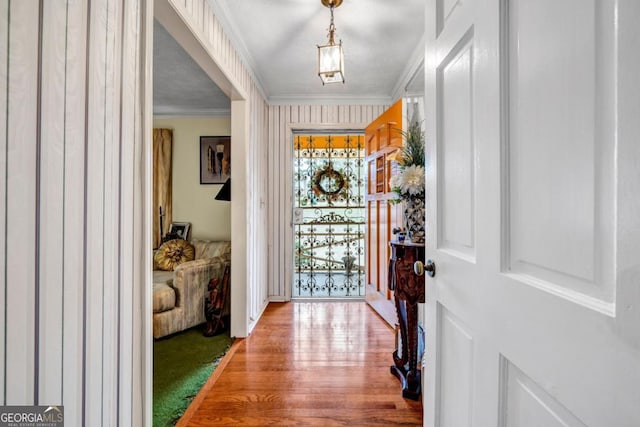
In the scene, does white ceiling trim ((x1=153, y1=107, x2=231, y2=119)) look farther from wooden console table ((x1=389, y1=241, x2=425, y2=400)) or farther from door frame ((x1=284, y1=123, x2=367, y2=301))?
wooden console table ((x1=389, y1=241, x2=425, y2=400))

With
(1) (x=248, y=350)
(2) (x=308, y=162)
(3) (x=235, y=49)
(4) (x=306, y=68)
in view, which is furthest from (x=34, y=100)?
(2) (x=308, y=162)

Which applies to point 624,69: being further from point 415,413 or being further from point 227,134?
point 227,134

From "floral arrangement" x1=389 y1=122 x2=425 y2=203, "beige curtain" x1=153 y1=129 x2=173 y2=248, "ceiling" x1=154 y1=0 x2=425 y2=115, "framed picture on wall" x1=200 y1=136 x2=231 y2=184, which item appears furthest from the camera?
"framed picture on wall" x1=200 y1=136 x2=231 y2=184

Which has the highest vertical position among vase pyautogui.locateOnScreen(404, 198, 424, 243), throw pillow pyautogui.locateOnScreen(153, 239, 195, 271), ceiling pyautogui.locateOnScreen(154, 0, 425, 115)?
ceiling pyautogui.locateOnScreen(154, 0, 425, 115)

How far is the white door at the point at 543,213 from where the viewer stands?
16.6 inches

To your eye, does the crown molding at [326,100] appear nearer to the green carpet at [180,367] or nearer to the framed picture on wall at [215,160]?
the framed picture on wall at [215,160]

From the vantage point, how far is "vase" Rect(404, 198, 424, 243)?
6.39 feet

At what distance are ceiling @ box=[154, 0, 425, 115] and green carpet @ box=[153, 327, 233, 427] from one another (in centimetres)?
252

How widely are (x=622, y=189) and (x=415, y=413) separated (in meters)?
1.78

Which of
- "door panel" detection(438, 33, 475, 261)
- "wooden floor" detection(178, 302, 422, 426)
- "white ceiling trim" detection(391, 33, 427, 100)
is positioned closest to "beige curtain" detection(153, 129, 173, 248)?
"wooden floor" detection(178, 302, 422, 426)

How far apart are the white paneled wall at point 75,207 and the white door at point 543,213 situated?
1.13 m

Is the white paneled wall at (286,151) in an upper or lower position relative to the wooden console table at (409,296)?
upper

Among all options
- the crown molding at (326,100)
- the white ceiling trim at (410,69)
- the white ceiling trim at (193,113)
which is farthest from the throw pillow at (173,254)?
the white ceiling trim at (410,69)

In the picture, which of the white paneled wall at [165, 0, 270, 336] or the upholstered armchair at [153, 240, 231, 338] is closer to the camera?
the white paneled wall at [165, 0, 270, 336]
